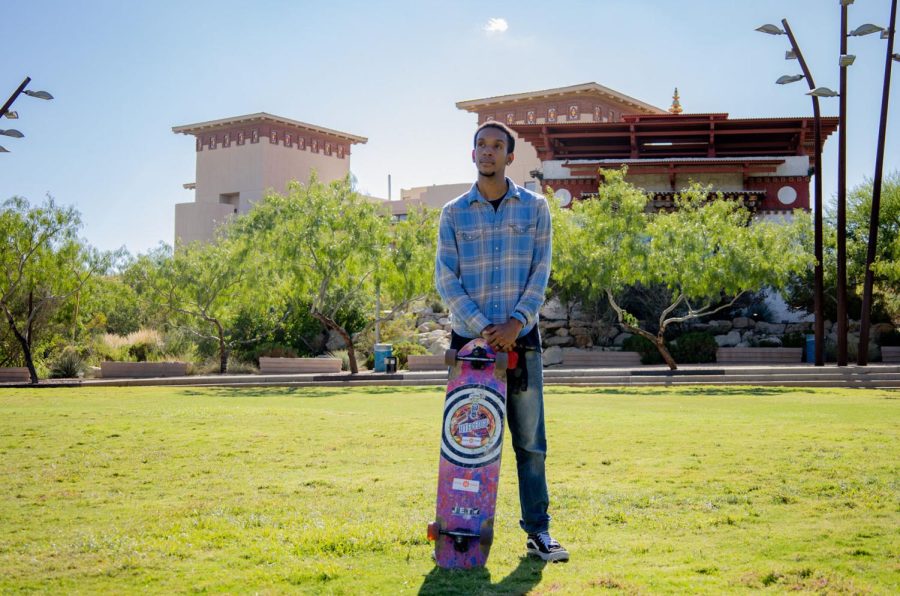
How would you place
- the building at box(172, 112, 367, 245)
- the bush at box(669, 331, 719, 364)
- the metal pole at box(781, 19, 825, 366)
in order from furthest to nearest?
the building at box(172, 112, 367, 245) < the bush at box(669, 331, 719, 364) < the metal pole at box(781, 19, 825, 366)

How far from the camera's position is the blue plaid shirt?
489 centimetres

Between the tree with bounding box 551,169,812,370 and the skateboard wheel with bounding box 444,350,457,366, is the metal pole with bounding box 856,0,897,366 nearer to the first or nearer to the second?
the tree with bounding box 551,169,812,370

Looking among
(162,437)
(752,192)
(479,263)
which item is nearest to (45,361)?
(162,437)

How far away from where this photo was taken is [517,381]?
482cm

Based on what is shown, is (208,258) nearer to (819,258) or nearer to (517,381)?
(819,258)

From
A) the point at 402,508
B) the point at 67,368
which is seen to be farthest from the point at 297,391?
the point at 402,508

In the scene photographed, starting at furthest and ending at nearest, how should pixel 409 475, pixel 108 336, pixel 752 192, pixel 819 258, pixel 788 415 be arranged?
pixel 752 192 < pixel 108 336 < pixel 819 258 < pixel 788 415 < pixel 409 475

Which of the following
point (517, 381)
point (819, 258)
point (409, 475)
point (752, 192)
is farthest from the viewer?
point (752, 192)

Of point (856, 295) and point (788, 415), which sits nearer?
point (788, 415)

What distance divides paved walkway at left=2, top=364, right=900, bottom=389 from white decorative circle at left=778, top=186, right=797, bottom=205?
627 inches

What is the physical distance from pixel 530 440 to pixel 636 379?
20.1 m

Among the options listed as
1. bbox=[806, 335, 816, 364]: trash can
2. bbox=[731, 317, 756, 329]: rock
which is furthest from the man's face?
bbox=[731, 317, 756, 329]: rock

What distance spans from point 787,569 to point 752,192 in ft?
120

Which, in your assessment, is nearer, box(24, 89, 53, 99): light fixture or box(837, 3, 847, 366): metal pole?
box(24, 89, 53, 99): light fixture
